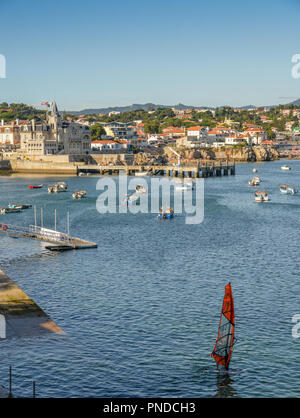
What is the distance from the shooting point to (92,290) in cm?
3634

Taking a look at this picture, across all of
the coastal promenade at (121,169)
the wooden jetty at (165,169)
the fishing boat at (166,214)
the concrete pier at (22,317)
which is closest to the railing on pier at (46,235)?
the concrete pier at (22,317)

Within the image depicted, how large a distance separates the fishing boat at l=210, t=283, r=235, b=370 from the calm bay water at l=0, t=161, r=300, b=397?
50 centimetres

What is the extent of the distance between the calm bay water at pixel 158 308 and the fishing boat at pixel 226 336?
1.63 ft

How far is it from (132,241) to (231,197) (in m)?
41.7

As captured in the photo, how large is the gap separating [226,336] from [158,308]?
24.5 ft

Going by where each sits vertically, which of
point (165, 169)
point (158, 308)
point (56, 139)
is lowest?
point (158, 308)

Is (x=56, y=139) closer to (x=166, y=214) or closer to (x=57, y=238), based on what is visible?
(x=166, y=214)

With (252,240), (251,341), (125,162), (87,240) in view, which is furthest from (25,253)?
(125,162)

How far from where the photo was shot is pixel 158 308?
32531 mm

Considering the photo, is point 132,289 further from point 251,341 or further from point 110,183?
point 110,183

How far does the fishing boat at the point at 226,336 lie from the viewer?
2477 centimetres

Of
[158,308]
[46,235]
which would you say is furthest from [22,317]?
[46,235]

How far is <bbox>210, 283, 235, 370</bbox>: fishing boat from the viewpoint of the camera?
24.8 metres

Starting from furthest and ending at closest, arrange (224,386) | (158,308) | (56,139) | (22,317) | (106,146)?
(106,146)
(56,139)
(158,308)
(22,317)
(224,386)
